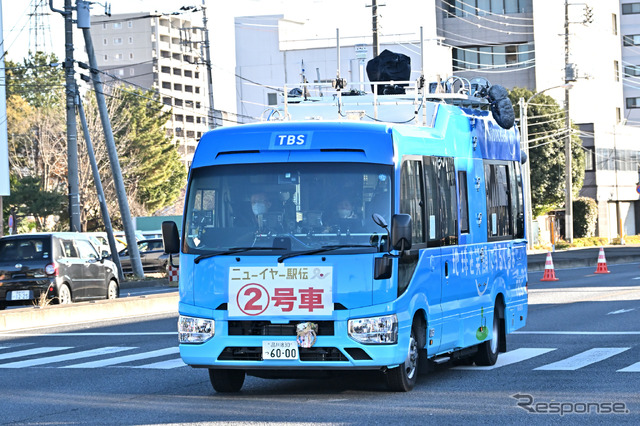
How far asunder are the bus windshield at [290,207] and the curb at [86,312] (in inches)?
448

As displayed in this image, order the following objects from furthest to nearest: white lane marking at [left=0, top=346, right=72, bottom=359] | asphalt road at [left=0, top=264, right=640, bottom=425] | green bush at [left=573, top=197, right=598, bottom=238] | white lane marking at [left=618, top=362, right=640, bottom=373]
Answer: green bush at [left=573, top=197, right=598, bottom=238]
white lane marking at [left=0, top=346, right=72, bottom=359]
white lane marking at [left=618, top=362, right=640, bottom=373]
asphalt road at [left=0, top=264, right=640, bottom=425]

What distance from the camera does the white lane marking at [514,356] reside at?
547 inches

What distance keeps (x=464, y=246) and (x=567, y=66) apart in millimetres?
54025

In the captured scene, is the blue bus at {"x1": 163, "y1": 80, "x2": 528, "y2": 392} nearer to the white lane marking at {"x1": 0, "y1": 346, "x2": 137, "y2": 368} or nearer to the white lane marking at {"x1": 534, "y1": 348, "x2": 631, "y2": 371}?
the white lane marking at {"x1": 534, "y1": 348, "x2": 631, "y2": 371}

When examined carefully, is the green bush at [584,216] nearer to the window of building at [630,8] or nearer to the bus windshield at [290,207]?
the window of building at [630,8]

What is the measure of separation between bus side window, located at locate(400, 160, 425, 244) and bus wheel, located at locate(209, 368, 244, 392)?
227 centimetres

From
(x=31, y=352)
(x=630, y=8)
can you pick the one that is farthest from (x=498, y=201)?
(x=630, y=8)

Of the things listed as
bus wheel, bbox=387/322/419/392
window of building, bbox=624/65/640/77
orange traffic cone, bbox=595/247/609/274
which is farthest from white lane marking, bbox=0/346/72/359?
window of building, bbox=624/65/640/77

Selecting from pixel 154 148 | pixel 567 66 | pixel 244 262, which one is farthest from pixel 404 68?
pixel 154 148

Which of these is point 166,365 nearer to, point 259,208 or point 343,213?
point 259,208

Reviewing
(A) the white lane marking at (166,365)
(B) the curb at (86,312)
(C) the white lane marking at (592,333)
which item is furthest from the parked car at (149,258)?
(A) the white lane marking at (166,365)

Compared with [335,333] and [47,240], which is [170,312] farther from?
[335,333]

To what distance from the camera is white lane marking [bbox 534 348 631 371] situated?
13.6 metres

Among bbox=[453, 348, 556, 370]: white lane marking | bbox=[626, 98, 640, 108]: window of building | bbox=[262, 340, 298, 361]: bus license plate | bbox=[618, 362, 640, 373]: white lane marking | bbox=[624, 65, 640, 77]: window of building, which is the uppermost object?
bbox=[624, 65, 640, 77]: window of building
